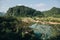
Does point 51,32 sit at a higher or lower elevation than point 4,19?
lower

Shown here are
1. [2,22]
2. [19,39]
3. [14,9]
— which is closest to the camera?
[19,39]

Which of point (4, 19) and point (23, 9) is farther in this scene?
point (23, 9)

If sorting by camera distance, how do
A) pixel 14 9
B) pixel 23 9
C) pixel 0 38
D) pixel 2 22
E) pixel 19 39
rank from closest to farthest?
pixel 0 38 → pixel 19 39 → pixel 2 22 → pixel 14 9 → pixel 23 9

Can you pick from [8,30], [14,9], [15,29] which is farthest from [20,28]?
[14,9]

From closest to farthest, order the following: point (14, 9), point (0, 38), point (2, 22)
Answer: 1. point (0, 38)
2. point (2, 22)
3. point (14, 9)

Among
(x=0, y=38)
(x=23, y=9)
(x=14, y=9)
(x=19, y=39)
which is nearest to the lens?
(x=0, y=38)

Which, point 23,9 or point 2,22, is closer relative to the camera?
point 2,22

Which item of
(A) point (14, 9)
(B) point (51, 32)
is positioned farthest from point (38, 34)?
(A) point (14, 9)

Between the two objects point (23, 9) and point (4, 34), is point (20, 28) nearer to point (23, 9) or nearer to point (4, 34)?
point (4, 34)

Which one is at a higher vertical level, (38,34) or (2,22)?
(2,22)

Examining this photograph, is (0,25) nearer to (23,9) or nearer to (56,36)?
(56,36)
